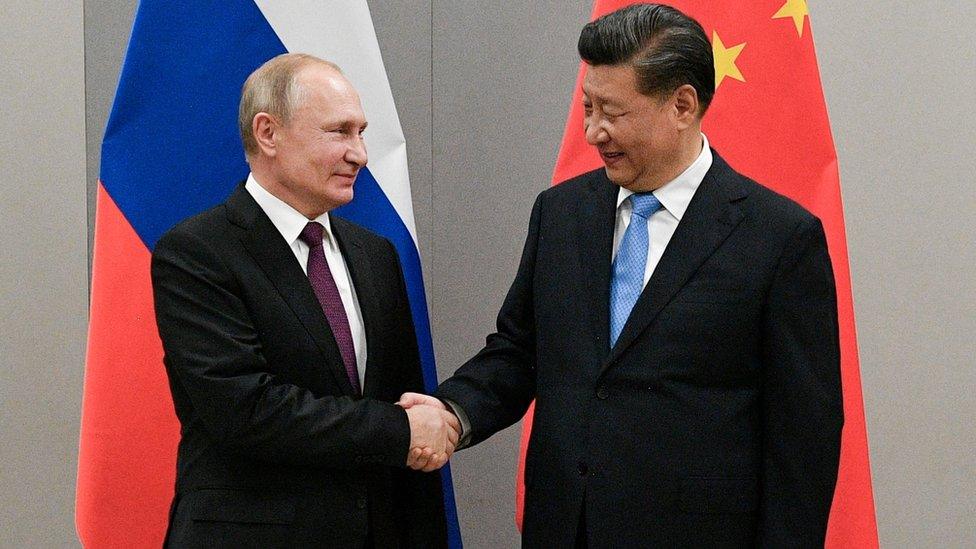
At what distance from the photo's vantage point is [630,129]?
181 cm

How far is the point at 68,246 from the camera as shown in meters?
2.90

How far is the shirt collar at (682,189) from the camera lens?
182 cm

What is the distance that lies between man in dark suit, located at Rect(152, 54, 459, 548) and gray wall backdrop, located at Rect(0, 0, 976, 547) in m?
0.89

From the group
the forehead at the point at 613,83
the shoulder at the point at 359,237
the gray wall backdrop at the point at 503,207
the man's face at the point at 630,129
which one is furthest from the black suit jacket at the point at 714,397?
the gray wall backdrop at the point at 503,207

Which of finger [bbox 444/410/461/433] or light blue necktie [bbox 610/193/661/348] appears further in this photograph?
finger [bbox 444/410/461/433]

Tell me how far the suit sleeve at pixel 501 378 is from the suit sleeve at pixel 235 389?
0.25 metres

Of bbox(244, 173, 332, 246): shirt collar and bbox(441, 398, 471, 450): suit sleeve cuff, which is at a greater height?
bbox(244, 173, 332, 246): shirt collar

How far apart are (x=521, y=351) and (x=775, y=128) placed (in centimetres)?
78

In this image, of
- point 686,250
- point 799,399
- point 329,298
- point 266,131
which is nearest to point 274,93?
point 266,131

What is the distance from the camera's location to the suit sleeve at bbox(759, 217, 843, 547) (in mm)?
1688

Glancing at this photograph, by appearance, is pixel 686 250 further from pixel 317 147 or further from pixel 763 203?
pixel 317 147

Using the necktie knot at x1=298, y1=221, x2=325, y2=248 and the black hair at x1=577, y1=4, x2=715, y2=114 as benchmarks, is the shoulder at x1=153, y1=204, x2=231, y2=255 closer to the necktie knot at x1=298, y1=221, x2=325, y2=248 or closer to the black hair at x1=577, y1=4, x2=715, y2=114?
the necktie knot at x1=298, y1=221, x2=325, y2=248

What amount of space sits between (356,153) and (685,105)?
2.01 feet

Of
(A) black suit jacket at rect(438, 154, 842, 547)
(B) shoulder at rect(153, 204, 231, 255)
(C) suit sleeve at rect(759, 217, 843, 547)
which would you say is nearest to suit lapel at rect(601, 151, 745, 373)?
(A) black suit jacket at rect(438, 154, 842, 547)
